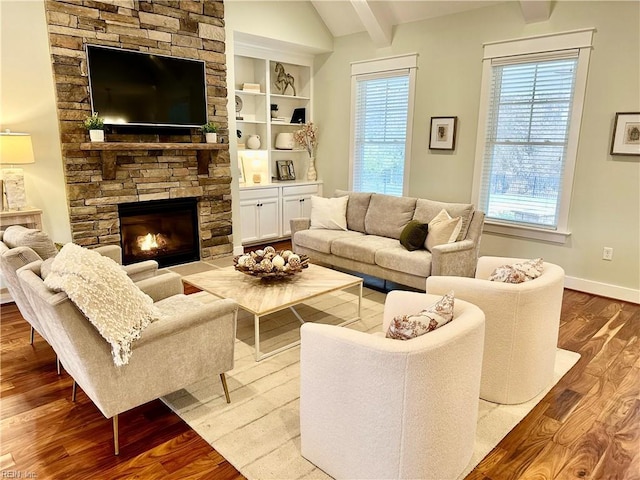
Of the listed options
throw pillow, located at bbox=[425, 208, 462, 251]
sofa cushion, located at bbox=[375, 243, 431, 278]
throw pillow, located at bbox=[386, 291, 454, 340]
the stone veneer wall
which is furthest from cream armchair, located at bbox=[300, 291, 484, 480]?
the stone veneer wall

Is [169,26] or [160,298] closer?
[160,298]

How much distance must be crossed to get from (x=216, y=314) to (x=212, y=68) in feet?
11.8

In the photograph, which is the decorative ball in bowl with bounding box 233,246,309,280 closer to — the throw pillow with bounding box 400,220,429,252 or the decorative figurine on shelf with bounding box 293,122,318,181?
the throw pillow with bounding box 400,220,429,252

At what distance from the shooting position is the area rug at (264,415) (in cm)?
198

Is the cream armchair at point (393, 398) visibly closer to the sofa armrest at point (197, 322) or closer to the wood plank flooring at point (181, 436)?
the wood plank flooring at point (181, 436)

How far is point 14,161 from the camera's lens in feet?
11.4

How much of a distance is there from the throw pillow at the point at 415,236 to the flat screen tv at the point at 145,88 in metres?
2.59

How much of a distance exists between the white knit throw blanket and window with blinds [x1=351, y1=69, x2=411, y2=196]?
423 cm

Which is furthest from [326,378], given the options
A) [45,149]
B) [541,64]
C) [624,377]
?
[541,64]

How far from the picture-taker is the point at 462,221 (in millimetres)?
3881

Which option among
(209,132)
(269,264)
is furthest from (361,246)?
(209,132)

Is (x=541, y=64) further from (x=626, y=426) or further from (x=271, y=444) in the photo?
(x=271, y=444)

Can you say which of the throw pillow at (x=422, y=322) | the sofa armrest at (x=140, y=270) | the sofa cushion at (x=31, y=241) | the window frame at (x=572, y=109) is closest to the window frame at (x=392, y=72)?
the window frame at (x=572, y=109)

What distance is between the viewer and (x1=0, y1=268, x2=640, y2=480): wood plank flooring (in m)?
1.95
